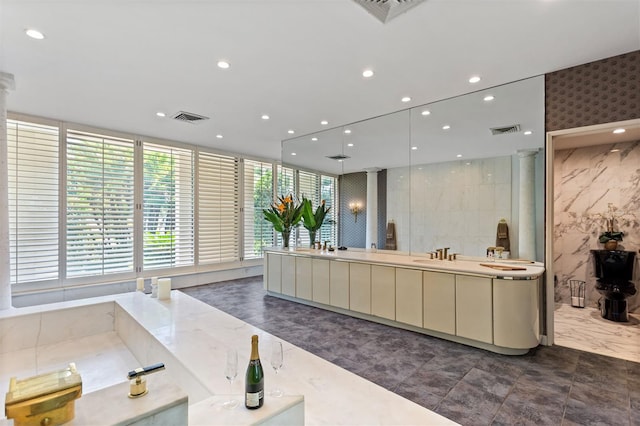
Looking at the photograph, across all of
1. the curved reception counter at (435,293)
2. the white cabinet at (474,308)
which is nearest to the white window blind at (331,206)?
the curved reception counter at (435,293)

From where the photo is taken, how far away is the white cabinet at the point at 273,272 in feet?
18.1

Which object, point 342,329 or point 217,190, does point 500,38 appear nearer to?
point 342,329

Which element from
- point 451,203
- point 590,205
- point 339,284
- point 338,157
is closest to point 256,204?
point 338,157

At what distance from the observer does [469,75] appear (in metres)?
3.34

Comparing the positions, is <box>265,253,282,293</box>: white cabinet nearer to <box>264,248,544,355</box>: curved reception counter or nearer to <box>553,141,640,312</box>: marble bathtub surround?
<box>264,248,544,355</box>: curved reception counter

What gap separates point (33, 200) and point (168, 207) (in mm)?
1990

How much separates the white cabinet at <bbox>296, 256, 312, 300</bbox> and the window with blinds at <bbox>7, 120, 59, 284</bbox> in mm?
3745

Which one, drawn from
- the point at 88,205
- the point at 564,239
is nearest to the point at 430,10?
the point at 564,239

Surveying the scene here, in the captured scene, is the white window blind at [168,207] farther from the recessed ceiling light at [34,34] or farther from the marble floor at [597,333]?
the marble floor at [597,333]

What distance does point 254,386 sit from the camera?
115 centimetres

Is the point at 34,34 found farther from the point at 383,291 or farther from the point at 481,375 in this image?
the point at 481,375

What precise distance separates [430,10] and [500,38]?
80 centimetres

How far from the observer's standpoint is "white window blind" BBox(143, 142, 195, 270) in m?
5.89

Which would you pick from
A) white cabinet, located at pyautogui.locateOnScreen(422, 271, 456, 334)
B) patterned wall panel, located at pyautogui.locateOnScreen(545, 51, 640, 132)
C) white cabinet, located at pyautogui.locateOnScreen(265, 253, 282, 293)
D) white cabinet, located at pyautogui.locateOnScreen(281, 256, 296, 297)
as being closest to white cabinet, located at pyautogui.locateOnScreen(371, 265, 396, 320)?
white cabinet, located at pyautogui.locateOnScreen(422, 271, 456, 334)
